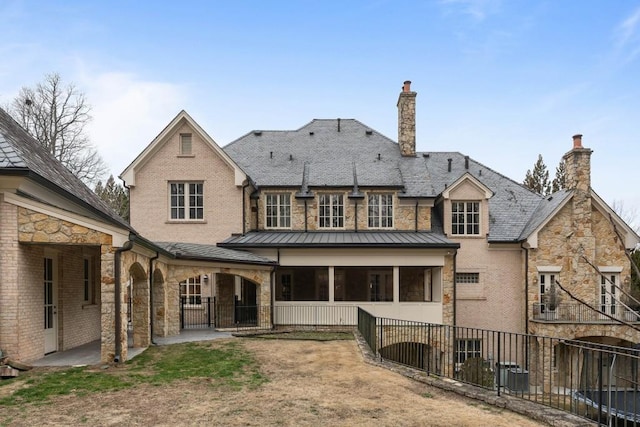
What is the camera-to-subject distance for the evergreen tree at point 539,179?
141ft

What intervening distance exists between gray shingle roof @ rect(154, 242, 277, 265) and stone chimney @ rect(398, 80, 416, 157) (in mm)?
10324

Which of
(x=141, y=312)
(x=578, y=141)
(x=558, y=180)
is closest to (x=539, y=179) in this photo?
(x=558, y=180)

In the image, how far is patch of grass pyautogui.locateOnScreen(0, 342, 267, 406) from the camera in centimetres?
851

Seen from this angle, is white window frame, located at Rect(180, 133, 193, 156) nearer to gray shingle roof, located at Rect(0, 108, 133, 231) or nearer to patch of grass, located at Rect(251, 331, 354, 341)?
gray shingle roof, located at Rect(0, 108, 133, 231)

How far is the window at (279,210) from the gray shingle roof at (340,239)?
61 cm

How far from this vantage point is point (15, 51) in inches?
834

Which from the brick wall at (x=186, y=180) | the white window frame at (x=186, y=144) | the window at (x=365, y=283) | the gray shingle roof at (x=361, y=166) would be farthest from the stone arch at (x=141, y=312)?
the window at (x=365, y=283)

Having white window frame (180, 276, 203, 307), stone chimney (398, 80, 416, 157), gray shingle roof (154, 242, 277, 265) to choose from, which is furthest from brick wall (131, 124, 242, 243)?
stone chimney (398, 80, 416, 157)

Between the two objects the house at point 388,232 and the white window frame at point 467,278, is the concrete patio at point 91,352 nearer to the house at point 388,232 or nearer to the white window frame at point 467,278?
the house at point 388,232

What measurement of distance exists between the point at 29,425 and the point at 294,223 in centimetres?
1627

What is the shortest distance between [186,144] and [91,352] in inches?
450

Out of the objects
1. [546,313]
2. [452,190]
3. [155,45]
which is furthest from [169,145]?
[546,313]

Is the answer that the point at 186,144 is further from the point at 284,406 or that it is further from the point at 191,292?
the point at 284,406

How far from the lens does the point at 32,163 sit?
416 inches
